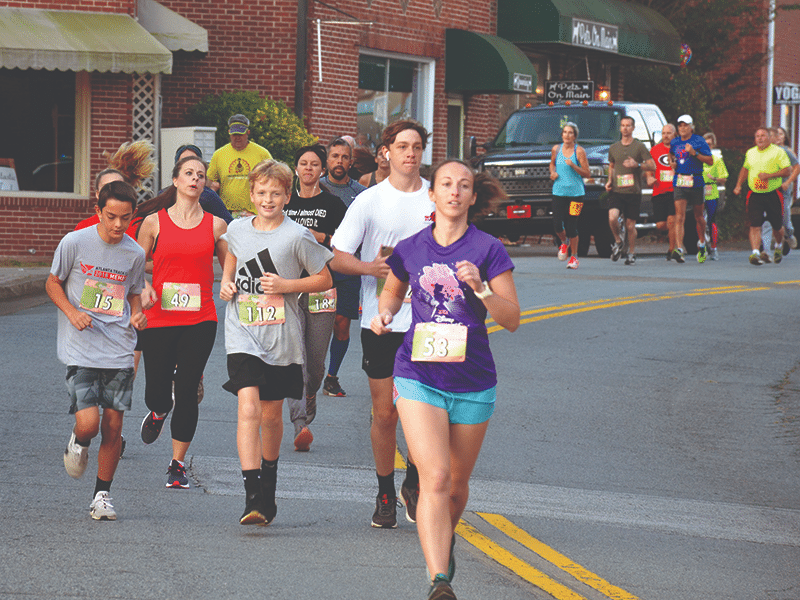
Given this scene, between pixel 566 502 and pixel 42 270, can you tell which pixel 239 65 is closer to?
pixel 42 270

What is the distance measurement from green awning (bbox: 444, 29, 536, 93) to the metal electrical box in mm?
7563

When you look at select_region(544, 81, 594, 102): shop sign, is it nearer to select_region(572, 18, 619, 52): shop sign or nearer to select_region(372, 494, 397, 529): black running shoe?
select_region(572, 18, 619, 52): shop sign

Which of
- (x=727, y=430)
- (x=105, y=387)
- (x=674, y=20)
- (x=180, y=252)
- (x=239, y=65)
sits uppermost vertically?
(x=674, y=20)

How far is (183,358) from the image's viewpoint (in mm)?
7312

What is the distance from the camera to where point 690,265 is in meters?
22.0

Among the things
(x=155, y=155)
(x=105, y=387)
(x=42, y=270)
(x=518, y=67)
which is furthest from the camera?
(x=518, y=67)

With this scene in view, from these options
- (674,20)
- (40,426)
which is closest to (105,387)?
(40,426)

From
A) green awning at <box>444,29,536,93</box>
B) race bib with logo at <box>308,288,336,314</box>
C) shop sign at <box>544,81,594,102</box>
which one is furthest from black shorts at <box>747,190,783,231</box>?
race bib with logo at <box>308,288,336,314</box>

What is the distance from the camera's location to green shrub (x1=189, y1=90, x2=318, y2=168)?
22375mm

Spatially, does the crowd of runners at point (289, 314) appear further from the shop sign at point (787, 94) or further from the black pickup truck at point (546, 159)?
the shop sign at point (787, 94)

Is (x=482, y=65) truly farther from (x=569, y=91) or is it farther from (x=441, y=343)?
(x=441, y=343)

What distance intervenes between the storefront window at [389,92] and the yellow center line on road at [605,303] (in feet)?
31.0

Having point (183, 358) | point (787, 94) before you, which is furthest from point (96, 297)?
point (787, 94)

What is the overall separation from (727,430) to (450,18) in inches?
763
